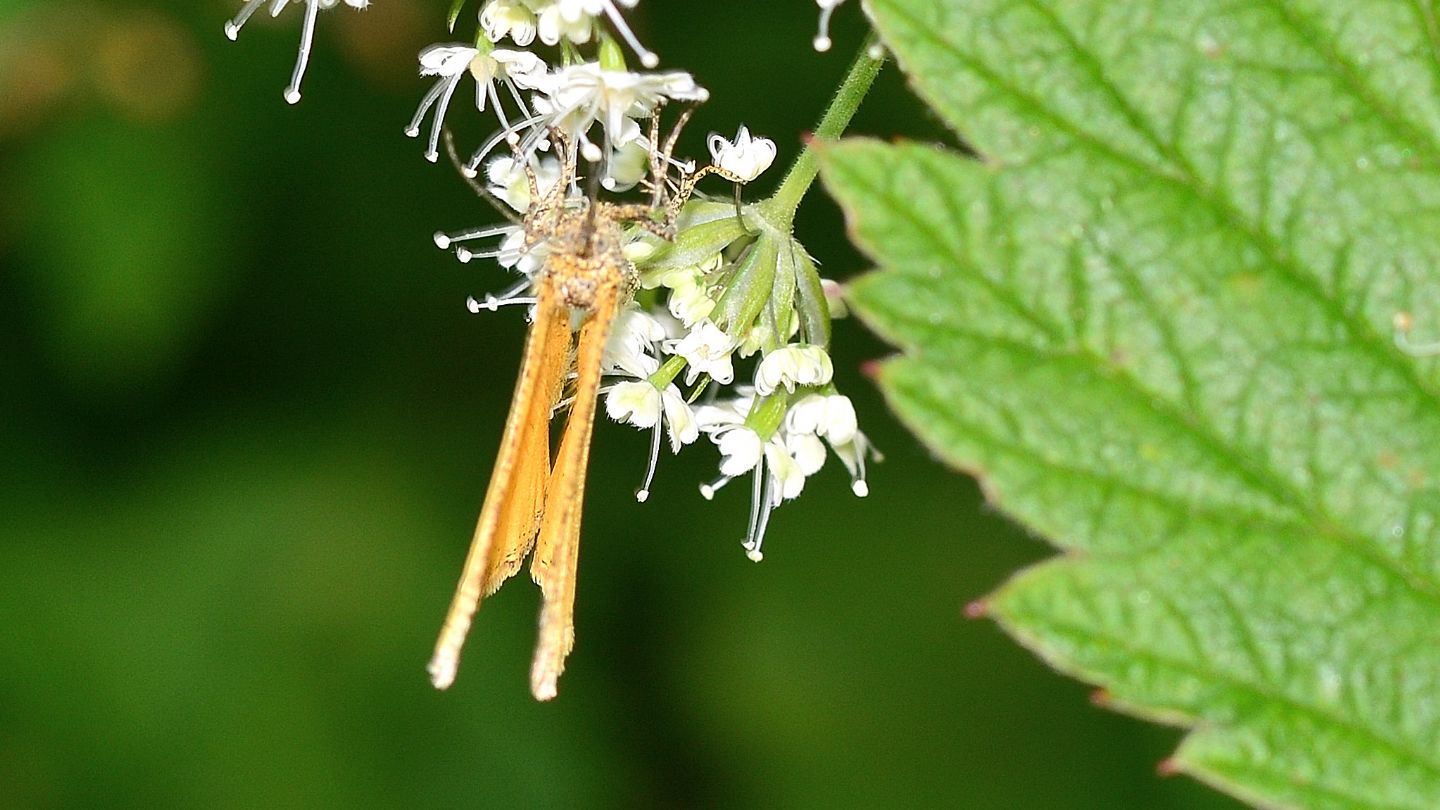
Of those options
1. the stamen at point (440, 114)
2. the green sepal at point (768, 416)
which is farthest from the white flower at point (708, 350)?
the stamen at point (440, 114)

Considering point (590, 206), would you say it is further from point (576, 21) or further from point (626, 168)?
point (576, 21)

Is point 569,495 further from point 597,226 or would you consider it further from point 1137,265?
point 1137,265

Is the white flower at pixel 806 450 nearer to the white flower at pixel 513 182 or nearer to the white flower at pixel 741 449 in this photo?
the white flower at pixel 741 449

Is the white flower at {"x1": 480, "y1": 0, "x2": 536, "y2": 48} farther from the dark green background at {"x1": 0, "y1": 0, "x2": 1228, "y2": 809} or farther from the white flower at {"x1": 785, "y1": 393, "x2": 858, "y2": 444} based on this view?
the dark green background at {"x1": 0, "y1": 0, "x2": 1228, "y2": 809}

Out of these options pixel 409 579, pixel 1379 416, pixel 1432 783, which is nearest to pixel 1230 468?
pixel 1379 416

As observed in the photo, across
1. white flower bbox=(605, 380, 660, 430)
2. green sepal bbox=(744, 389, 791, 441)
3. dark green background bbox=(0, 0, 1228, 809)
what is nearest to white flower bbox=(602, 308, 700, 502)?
white flower bbox=(605, 380, 660, 430)
